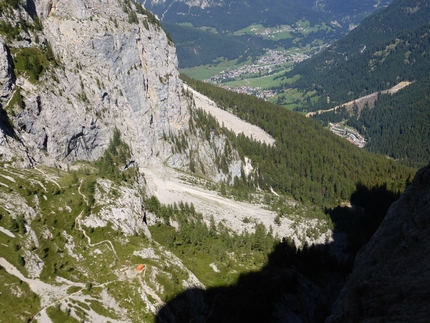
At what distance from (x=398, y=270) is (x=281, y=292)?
3548 centimetres

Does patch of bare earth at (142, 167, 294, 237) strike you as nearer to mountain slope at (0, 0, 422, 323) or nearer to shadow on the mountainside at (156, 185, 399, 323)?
mountain slope at (0, 0, 422, 323)

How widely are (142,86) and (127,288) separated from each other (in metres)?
92.6

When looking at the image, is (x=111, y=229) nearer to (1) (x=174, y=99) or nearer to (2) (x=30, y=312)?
(2) (x=30, y=312)

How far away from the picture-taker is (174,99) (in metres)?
153

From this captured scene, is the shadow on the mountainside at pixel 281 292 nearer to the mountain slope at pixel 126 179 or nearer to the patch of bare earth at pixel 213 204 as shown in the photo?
the mountain slope at pixel 126 179

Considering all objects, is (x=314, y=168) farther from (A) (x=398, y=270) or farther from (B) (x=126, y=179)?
(A) (x=398, y=270)

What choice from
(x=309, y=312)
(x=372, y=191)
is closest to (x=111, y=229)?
(x=309, y=312)

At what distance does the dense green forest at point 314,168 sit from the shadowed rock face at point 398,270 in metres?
94.7

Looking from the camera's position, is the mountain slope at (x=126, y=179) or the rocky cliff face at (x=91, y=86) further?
the rocky cliff face at (x=91, y=86)

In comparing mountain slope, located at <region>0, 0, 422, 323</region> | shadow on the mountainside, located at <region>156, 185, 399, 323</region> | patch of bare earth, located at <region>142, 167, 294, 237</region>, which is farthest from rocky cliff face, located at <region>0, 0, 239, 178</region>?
shadow on the mountainside, located at <region>156, 185, 399, 323</region>

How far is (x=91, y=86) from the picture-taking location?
114562 mm

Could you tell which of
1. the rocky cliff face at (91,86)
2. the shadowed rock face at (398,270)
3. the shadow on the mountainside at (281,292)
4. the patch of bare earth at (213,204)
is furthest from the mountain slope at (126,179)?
the shadowed rock face at (398,270)

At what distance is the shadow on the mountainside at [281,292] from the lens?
209ft

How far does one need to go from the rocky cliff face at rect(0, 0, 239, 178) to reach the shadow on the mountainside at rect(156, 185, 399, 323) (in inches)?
1990
